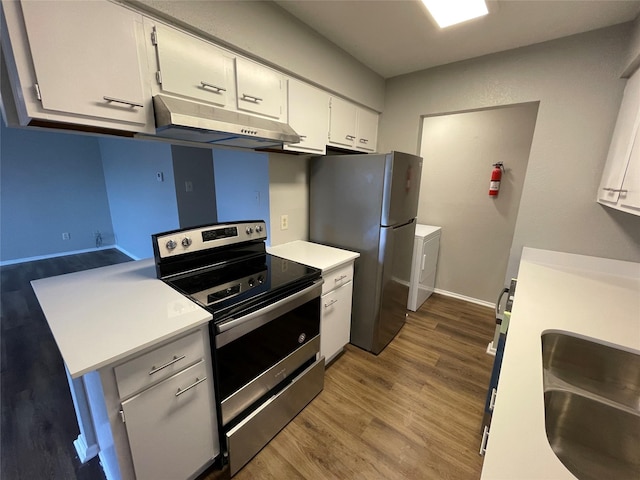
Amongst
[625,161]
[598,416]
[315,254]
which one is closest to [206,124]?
[315,254]

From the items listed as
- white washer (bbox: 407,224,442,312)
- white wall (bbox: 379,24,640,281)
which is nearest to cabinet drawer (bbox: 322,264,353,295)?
white washer (bbox: 407,224,442,312)

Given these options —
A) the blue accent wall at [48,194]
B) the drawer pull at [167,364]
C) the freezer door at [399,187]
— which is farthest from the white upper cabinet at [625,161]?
the blue accent wall at [48,194]

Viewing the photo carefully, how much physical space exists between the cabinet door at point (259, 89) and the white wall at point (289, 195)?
357 millimetres

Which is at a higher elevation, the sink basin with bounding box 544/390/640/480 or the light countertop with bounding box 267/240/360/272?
the light countertop with bounding box 267/240/360/272

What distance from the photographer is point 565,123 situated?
Result: 187cm

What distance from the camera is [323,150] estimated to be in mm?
2080

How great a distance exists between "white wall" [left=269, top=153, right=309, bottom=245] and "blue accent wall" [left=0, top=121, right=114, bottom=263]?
175 inches

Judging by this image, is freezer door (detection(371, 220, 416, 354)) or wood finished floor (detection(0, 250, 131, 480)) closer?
wood finished floor (detection(0, 250, 131, 480))

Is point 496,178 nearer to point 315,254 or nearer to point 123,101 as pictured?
point 315,254

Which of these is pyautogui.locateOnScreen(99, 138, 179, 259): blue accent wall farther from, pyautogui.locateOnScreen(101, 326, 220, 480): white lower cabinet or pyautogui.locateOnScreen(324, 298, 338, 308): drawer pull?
pyautogui.locateOnScreen(101, 326, 220, 480): white lower cabinet

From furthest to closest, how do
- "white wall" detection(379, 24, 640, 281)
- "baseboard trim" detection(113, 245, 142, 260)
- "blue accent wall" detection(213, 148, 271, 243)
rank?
"baseboard trim" detection(113, 245, 142, 260) → "blue accent wall" detection(213, 148, 271, 243) → "white wall" detection(379, 24, 640, 281)

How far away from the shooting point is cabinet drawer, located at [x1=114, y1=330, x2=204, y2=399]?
2.88 ft

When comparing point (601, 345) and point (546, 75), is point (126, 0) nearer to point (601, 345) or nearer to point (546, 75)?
point (601, 345)

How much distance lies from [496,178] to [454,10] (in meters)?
1.74
